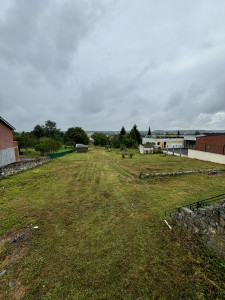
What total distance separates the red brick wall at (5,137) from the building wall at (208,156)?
30157 millimetres

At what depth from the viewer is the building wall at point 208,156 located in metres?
18.7

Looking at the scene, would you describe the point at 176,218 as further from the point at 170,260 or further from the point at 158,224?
the point at 170,260

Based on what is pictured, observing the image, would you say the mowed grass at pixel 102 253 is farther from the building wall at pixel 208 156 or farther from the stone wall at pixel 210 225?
the building wall at pixel 208 156

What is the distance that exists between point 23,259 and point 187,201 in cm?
823

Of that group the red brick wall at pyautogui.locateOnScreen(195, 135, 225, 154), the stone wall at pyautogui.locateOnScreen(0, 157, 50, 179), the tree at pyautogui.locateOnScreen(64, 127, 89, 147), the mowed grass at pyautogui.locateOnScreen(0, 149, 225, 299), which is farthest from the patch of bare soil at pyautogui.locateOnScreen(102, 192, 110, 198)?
the tree at pyautogui.locateOnScreen(64, 127, 89, 147)

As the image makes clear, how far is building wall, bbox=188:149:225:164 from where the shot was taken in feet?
61.3

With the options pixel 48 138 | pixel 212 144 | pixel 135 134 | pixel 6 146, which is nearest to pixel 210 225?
pixel 212 144

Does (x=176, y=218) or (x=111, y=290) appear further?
(x=176, y=218)

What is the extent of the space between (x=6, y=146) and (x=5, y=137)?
1.24 m

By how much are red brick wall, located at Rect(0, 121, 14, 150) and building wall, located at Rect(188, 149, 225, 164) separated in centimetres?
3016

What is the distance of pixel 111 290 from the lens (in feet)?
10.8

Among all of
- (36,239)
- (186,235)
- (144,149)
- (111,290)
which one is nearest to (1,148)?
(36,239)

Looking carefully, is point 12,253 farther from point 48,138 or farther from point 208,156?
point 48,138

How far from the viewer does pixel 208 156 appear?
2081 centimetres
